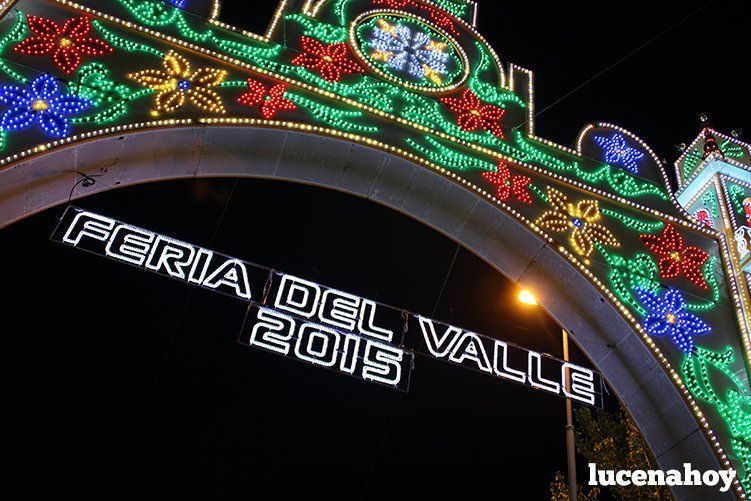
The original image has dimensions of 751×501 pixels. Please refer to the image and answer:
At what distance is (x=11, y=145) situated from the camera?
546 centimetres

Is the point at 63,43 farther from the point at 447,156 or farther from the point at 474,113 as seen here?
the point at 474,113

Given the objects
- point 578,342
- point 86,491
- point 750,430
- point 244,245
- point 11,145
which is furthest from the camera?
point 86,491

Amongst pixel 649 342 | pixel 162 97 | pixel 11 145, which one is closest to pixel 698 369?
pixel 649 342

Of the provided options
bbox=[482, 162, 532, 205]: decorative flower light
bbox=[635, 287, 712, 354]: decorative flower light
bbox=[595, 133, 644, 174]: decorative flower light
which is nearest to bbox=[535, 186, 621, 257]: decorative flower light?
bbox=[482, 162, 532, 205]: decorative flower light

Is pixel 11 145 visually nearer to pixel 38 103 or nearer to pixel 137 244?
pixel 38 103

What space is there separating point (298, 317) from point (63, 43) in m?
3.54

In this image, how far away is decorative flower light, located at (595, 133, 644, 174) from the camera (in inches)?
323

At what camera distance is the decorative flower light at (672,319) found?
6676 millimetres

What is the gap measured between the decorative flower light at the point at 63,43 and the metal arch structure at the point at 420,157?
0.02m

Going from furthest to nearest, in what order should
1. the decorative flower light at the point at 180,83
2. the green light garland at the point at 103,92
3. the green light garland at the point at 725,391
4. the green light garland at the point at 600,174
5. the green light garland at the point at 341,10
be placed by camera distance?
the green light garland at the point at 341,10 < the green light garland at the point at 600,174 < the decorative flower light at the point at 180,83 < the green light garland at the point at 725,391 < the green light garland at the point at 103,92

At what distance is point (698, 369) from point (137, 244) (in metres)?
5.52

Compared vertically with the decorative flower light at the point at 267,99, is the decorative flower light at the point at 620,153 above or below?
above

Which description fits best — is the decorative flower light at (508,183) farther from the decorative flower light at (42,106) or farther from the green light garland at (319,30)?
the decorative flower light at (42,106)
